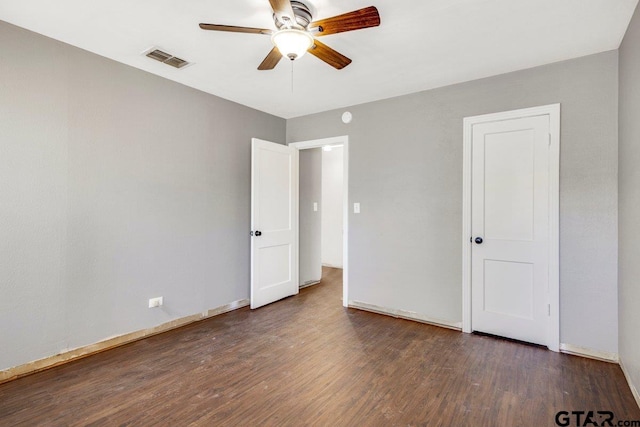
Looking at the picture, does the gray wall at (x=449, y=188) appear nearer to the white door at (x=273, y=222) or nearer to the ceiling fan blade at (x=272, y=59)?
the white door at (x=273, y=222)

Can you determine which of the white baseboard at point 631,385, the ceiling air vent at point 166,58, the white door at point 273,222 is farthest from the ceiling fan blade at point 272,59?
the white baseboard at point 631,385

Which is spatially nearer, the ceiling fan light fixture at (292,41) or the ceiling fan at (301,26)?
the ceiling fan at (301,26)

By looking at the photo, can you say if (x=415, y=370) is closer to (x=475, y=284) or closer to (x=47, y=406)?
(x=475, y=284)

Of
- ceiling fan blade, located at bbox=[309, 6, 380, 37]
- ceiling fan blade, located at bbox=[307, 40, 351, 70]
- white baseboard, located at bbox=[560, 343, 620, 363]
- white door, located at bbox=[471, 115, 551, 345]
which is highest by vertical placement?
ceiling fan blade, located at bbox=[309, 6, 380, 37]

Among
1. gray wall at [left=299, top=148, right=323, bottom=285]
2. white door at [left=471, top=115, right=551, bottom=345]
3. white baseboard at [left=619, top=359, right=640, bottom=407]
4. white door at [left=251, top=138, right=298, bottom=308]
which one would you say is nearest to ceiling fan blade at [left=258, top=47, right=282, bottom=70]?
white door at [left=251, top=138, right=298, bottom=308]

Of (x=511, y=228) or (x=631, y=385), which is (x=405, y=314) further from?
(x=631, y=385)

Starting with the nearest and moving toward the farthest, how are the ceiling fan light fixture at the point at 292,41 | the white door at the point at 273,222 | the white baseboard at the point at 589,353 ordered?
the ceiling fan light fixture at the point at 292,41 → the white baseboard at the point at 589,353 → the white door at the point at 273,222

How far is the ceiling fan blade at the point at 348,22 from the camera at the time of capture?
177 cm

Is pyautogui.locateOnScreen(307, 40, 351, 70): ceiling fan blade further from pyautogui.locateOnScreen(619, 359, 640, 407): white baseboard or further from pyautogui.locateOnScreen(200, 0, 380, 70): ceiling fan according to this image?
pyautogui.locateOnScreen(619, 359, 640, 407): white baseboard

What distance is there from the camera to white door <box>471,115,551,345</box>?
284cm

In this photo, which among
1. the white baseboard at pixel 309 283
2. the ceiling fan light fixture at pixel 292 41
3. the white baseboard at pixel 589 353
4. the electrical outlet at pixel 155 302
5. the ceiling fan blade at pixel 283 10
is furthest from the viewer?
the white baseboard at pixel 309 283

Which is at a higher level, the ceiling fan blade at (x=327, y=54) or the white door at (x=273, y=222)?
the ceiling fan blade at (x=327, y=54)

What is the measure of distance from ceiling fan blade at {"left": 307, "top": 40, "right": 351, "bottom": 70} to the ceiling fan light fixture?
98 mm

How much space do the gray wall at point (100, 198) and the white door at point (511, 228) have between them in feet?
8.86
